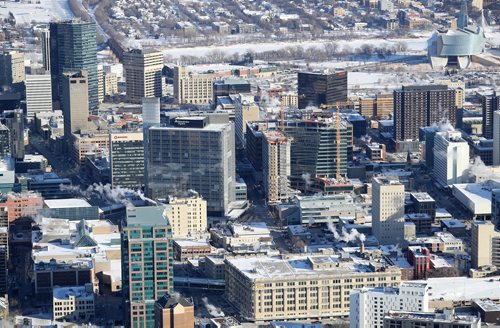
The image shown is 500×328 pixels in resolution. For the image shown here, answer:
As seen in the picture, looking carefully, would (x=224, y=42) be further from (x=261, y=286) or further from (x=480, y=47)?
(x=261, y=286)

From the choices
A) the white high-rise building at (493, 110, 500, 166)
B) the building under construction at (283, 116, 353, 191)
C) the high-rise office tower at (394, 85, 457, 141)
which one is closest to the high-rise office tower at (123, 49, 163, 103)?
the high-rise office tower at (394, 85, 457, 141)

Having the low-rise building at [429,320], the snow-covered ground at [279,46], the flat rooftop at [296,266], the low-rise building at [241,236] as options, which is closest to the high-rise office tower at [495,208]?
the low-rise building at [241,236]

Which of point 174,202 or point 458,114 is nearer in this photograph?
point 174,202

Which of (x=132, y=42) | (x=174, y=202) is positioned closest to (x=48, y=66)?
(x=132, y=42)

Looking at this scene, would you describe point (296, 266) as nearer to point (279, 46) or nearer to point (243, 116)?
point (243, 116)

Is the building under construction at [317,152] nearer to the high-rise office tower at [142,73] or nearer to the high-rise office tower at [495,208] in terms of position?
the high-rise office tower at [495,208]

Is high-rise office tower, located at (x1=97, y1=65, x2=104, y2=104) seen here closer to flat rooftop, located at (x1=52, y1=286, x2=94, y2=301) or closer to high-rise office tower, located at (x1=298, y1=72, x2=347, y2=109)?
high-rise office tower, located at (x1=298, y1=72, x2=347, y2=109)

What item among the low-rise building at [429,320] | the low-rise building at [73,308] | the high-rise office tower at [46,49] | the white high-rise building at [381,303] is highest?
the high-rise office tower at [46,49]

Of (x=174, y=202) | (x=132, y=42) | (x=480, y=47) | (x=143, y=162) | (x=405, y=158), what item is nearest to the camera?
(x=174, y=202)
